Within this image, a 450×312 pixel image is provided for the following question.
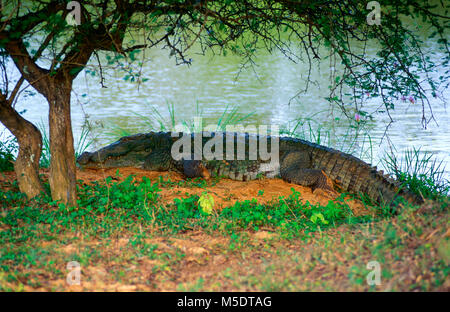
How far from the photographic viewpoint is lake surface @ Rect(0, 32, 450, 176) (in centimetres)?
955

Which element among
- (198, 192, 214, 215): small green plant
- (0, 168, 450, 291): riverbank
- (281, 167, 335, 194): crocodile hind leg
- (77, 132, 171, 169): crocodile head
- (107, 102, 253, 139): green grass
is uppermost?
(107, 102, 253, 139): green grass

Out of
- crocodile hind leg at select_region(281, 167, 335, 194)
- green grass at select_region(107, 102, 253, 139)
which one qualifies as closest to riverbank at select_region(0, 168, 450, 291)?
crocodile hind leg at select_region(281, 167, 335, 194)

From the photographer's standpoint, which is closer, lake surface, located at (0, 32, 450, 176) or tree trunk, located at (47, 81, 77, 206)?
tree trunk, located at (47, 81, 77, 206)

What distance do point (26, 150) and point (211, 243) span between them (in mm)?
2142

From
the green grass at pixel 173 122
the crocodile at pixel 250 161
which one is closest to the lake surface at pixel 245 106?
the green grass at pixel 173 122

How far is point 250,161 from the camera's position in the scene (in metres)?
6.89

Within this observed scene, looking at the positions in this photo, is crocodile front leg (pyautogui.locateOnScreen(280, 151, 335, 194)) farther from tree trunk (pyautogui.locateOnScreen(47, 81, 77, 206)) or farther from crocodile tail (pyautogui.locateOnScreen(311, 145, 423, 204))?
tree trunk (pyautogui.locateOnScreen(47, 81, 77, 206))

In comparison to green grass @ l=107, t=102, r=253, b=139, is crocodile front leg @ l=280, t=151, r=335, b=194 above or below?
below

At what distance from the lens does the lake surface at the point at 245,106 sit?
9547 mm

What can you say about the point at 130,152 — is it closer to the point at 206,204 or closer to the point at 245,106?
→ the point at 206,204

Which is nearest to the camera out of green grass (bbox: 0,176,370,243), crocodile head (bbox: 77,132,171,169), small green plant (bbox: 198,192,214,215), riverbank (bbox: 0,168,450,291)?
riverbank (bbox: 0,168,450,291)

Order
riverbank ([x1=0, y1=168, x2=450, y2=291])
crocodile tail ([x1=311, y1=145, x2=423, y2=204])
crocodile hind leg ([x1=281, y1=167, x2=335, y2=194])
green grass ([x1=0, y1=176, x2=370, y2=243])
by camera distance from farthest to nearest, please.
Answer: crocodile hind leg ([x1=281, y1=167, x2=335, y2=194]) < crocodile tail ([x1=311, y1=145, x2=423, y2=204]) < green grass ([x1=0, y1=176, x2=370, y2=243]) < riverbank ([x1=0, y1=168, x2=450, y2=291])
